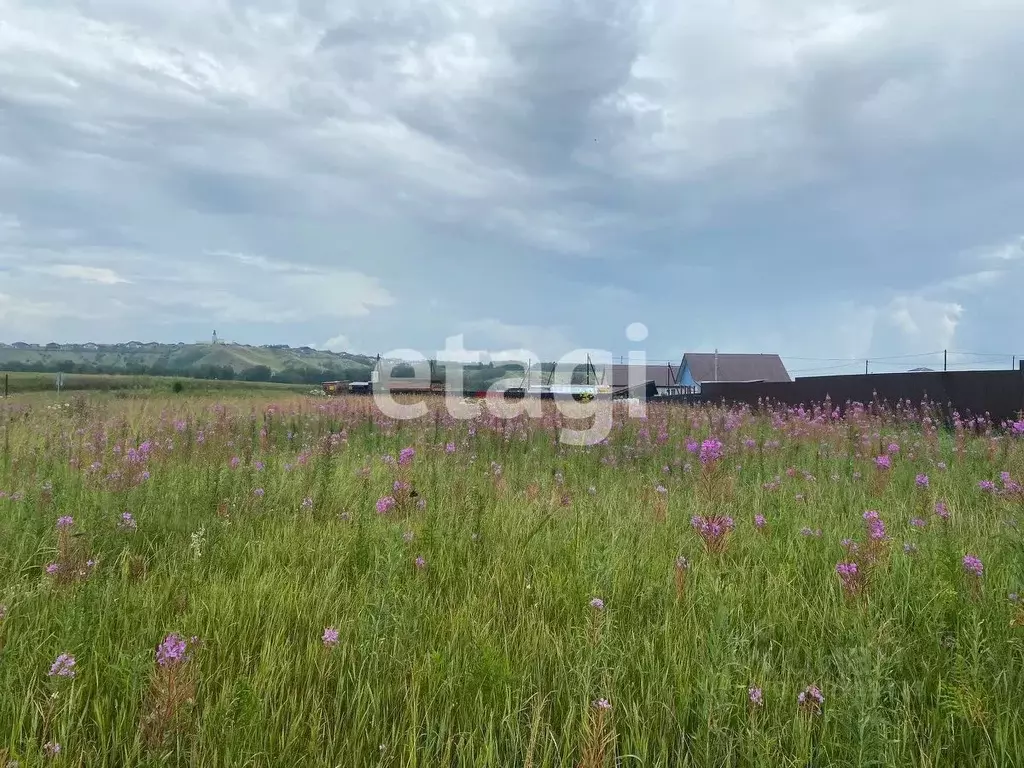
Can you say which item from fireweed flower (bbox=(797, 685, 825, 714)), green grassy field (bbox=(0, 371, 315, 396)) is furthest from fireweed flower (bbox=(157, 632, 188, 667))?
green grassy field (bbox=(0, 371, 315, 396))

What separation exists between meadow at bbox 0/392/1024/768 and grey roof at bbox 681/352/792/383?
164 feet

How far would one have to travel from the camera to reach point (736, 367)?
175ft

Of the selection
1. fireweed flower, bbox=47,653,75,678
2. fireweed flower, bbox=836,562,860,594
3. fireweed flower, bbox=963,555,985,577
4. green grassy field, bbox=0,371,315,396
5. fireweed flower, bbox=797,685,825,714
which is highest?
green grassy field, bbox=0,371,315,396

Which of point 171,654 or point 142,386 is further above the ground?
point 142,386

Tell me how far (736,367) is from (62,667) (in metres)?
56.1

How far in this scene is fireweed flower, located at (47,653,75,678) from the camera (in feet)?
5.67

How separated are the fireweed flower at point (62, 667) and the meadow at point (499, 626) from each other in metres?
0.02

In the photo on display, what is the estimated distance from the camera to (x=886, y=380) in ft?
48.3

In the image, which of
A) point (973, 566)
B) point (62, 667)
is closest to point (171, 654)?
point (62, 667)

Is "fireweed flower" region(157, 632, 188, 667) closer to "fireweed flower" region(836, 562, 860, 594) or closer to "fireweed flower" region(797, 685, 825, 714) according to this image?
"fireweed flower" region(797, 685, 825, 714)

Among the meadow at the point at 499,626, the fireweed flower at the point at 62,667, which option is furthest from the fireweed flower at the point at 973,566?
the fireweed flower at the point at 62,667

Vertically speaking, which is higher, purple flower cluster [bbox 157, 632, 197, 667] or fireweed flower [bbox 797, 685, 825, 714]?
purple flower cluster [bbox 157, 632, 197, 667]

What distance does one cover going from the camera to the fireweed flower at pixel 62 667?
173 centimetres

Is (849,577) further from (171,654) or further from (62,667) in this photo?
(62,667)
